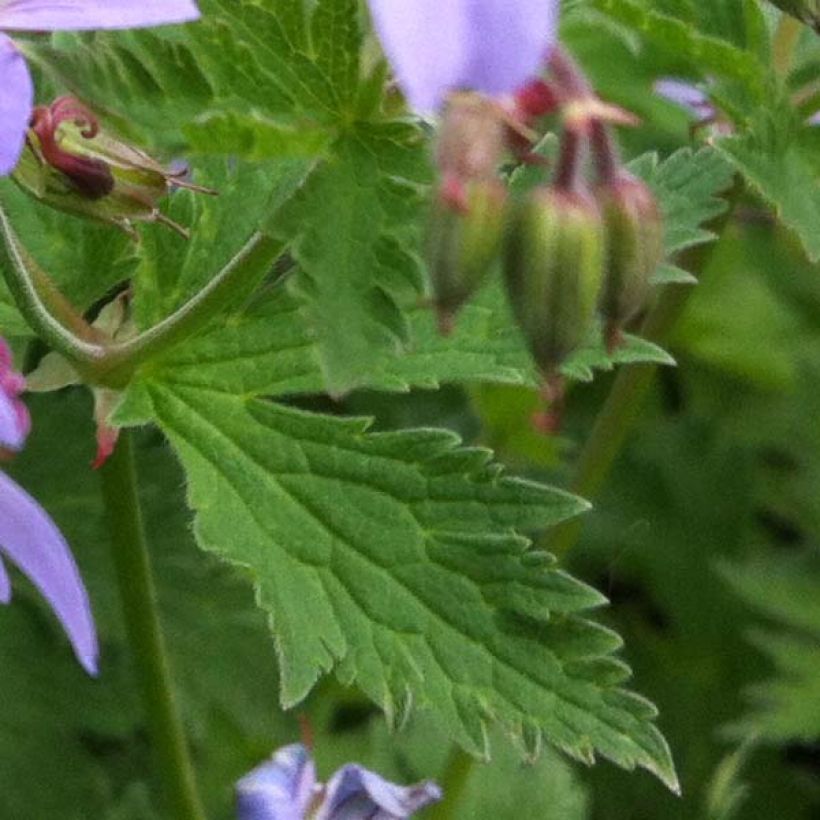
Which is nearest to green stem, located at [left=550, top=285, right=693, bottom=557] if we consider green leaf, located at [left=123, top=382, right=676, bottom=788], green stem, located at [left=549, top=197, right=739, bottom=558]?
Answer: green stem, located at [left=549, top=197, right=739, bottom=558]

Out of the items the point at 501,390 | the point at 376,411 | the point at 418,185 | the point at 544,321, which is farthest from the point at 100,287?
the point at 376,411

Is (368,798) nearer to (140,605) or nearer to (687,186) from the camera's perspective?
(140,605)

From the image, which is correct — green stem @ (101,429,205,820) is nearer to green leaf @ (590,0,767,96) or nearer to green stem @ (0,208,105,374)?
green stem @ (0,208,105,374)

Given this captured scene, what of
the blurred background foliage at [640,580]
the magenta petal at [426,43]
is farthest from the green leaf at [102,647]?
the magenta petal at [426,43]

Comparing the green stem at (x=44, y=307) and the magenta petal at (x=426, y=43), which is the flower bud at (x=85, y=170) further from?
the magenta petal at (x=426, y=43)

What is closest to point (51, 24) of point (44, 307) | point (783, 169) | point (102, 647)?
point (44, 307)
